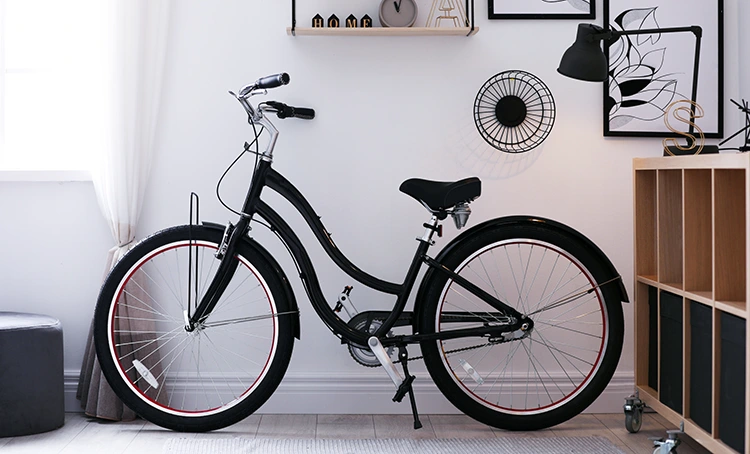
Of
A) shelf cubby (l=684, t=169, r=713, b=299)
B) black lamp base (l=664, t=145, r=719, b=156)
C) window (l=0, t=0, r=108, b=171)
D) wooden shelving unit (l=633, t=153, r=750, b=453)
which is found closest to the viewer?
wooden shelving unit (l=633, t=153, r=750, b=453)

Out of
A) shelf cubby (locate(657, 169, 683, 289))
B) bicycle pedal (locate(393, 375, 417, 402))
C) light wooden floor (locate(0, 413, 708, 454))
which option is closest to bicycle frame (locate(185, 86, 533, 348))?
bicycle pedal (locate(393, 375, 417, 402))

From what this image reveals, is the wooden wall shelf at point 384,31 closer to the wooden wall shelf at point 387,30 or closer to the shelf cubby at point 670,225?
the wooden wall shelf at point 387,30

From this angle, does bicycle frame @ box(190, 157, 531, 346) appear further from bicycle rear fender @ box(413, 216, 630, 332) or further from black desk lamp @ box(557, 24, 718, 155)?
black desk lamp @ box(557, 24, 718, 155)

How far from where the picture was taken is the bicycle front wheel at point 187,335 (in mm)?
2398

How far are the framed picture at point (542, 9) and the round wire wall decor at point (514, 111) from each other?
22 centimetres

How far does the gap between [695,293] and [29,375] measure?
2.11m

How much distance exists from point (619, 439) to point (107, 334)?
177 cm

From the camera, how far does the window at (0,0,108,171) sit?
2738 millimetres

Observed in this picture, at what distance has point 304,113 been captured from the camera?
8.11 ft

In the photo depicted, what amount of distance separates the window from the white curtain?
209 mm

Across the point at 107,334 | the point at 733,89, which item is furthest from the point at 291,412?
the point at 733,89

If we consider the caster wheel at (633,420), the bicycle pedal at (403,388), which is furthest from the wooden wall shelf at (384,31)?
the caster wheel at (633,420)

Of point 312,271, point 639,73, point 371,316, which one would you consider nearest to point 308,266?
point 312,271

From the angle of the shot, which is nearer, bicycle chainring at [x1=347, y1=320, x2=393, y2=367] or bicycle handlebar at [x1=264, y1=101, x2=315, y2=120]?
bicycle handlebar at [x1=264, y1=101, x2=315, y2=120]
